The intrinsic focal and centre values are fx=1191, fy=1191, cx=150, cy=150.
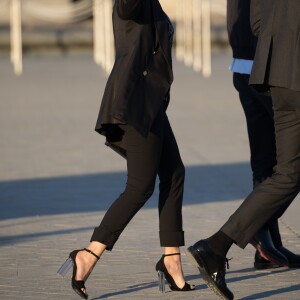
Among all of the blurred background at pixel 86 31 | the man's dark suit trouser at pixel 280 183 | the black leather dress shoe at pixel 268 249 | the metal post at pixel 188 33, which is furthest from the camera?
the metal post at pixel 188 33

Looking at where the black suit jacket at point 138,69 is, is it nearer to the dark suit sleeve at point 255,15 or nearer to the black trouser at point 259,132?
the dark suit sleeve at point 255,15

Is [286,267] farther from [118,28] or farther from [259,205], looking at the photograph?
[118,28]

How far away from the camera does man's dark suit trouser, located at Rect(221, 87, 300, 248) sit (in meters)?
5.41

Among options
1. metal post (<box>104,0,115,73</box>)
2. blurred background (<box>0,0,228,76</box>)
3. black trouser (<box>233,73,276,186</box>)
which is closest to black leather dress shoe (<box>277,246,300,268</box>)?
black trouser (<box>233,73,276,186</box>)

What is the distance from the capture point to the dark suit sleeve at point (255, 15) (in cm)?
561

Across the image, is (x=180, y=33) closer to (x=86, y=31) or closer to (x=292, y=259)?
(x=86, y=31)

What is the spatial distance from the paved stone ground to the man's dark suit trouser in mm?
405

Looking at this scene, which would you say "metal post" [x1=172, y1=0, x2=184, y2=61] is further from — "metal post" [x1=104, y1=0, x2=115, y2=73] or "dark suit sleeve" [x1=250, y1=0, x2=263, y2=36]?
"dark suit sleeve" [x1=250, y1=0, x2=263, y2=36]

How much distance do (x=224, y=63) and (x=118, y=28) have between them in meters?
19.0

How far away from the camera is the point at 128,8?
5.30 metres

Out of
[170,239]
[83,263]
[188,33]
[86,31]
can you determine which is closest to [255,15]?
[170,239]

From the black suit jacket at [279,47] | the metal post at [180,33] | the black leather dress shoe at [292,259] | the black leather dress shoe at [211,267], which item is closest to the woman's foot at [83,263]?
the black leather dress shoe at [211,267]

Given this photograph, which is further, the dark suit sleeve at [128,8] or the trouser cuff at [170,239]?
the trouser cuff at [170,239]

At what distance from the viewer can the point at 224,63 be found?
24422 mm
